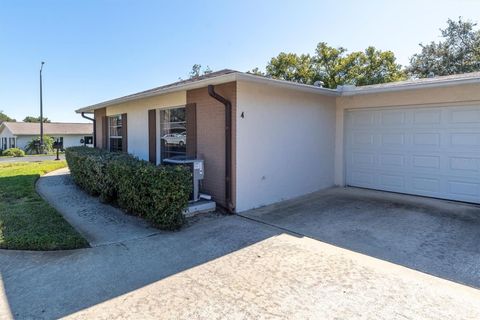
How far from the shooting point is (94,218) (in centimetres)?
605

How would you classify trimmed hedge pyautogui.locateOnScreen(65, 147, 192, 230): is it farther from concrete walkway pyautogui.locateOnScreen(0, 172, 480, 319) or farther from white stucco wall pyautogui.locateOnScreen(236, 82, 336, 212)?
white stucco wall pyautogui.locateOnScreen(236, 82, 336, 212)

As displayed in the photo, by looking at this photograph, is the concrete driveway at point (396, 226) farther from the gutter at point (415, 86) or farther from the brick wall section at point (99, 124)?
the brick wall section at point (99, 124)

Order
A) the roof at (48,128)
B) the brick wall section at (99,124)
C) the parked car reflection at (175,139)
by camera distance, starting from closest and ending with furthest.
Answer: the parked car reflection at (175,139)
the brick wall section at (99,124)
the roof at (48,128)

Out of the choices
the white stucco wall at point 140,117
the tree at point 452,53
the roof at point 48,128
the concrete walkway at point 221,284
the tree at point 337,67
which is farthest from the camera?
the roof at point 48,128

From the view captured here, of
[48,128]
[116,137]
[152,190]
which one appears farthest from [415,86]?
[48,128]

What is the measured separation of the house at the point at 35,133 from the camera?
37.8 metres

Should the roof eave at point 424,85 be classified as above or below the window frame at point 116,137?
above

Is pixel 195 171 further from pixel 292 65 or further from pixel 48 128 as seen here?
pixel 48 128

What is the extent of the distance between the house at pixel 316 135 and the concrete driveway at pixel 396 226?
21.8 inches

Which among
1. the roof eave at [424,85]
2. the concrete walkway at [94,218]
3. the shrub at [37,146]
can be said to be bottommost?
the concrete walkway at [94,218]

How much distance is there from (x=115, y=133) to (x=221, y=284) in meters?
10.5

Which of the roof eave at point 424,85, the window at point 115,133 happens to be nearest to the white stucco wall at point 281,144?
the roof eave at point 424,85

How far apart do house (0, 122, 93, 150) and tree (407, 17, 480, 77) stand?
37.4 meters

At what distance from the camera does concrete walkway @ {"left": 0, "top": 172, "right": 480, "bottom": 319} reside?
9.43 ft
